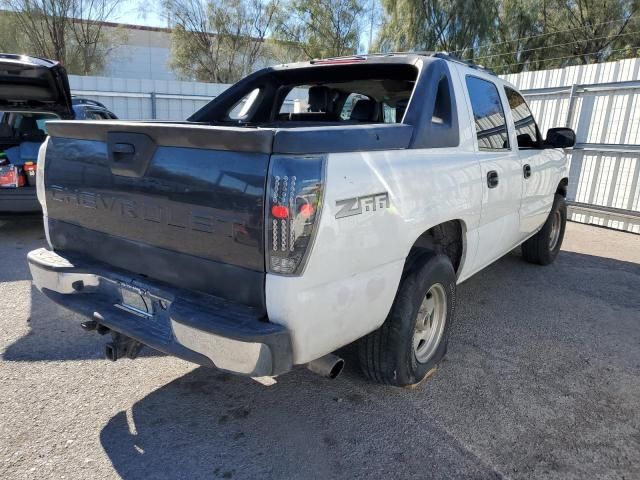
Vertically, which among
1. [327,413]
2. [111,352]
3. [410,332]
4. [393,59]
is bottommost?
[327,413]

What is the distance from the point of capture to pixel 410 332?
9.25 ft

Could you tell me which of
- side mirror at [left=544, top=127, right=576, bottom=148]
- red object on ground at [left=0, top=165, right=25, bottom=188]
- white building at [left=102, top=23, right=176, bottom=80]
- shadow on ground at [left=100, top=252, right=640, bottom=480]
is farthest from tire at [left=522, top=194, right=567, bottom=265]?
white building at [left=102, top=23, right=176, bottom=80]

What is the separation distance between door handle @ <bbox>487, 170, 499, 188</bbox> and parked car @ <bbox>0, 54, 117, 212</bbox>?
17.8 feet

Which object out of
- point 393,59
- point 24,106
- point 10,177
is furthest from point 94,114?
point 393,59

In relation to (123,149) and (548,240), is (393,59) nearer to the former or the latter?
(123,149)

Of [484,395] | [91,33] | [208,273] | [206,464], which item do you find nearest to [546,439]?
[484,395]

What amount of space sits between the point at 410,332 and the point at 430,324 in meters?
0.53

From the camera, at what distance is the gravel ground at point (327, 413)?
2469mm

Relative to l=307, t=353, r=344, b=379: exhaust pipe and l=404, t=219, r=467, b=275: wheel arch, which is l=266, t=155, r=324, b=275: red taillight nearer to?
l=307, t=353, r=344, b=379: exhaust pipe

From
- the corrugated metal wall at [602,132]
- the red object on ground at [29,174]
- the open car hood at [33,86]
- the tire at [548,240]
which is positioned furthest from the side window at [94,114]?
the corrugated metal wall at [602,132]

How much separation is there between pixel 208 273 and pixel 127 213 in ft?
2.05

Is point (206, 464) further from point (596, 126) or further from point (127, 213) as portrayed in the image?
point (596, 126)

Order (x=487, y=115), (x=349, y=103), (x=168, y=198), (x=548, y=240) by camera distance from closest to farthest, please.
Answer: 1. (x=168, y=198)
2. (x=487, y=115)
3. (x=349, y=103)
4. (x=548, y=240)

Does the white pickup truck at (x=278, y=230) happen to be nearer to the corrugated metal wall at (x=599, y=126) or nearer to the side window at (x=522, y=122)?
the side window at (x=522, y=122)
